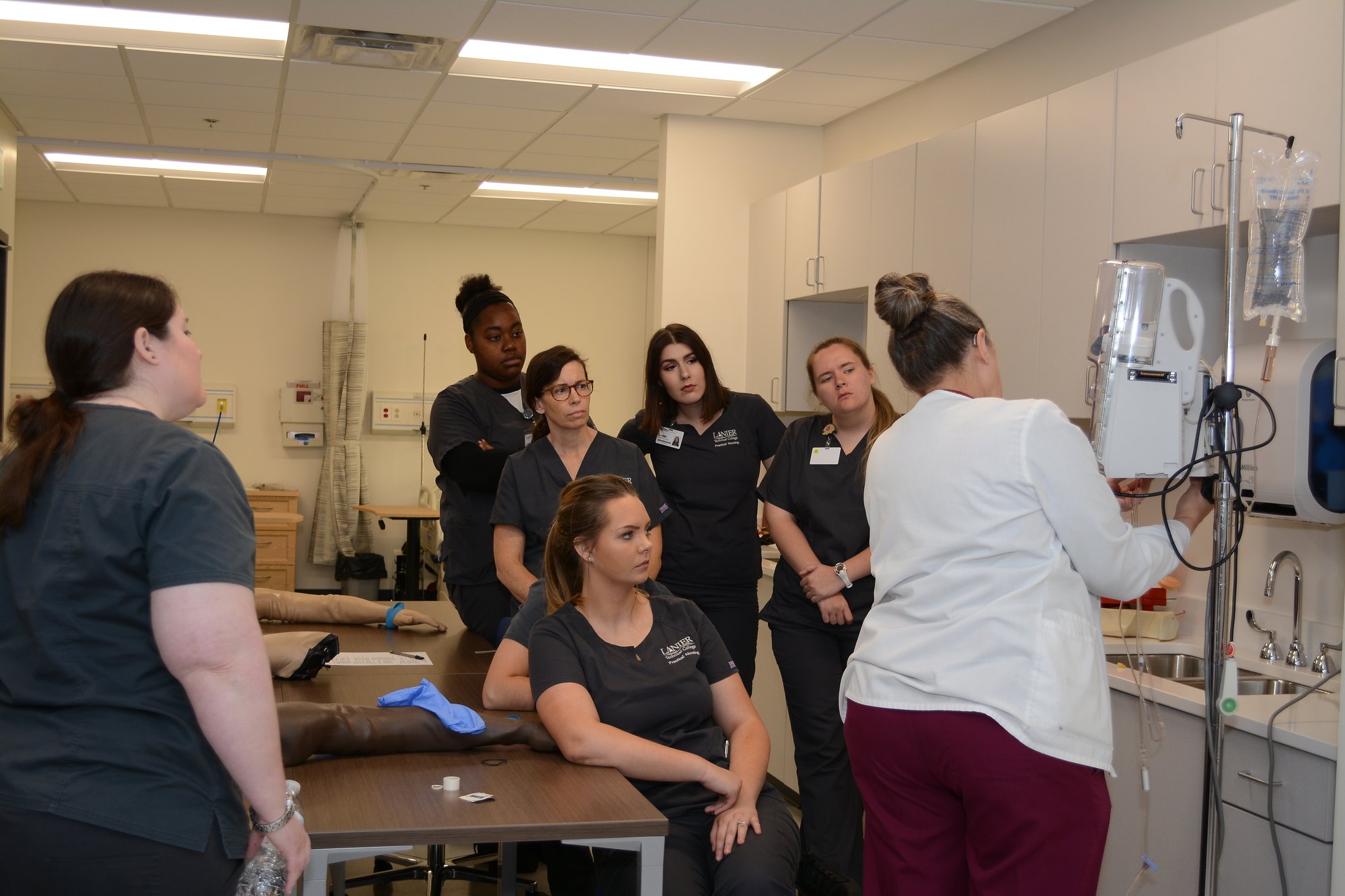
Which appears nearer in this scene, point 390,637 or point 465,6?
point 390,637

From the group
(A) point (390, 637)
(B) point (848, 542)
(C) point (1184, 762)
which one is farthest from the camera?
(A) point (390, 637)

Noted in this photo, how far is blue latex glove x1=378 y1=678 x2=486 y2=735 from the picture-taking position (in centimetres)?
222

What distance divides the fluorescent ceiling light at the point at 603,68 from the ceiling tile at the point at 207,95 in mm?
1118

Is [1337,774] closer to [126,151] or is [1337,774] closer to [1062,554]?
[1062,554]

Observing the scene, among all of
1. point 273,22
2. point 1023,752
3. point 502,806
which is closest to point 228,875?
point 502,806

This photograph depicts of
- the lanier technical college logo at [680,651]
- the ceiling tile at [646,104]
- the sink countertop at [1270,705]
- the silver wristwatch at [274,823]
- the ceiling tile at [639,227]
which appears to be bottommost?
the sink countertop at [1270,705]

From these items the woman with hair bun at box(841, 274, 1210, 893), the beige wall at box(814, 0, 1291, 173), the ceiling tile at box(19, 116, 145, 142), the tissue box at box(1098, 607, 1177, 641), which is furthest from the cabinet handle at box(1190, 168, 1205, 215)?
the ceiling tile at box(19, 116, 145, 142)

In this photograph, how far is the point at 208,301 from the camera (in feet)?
28.9

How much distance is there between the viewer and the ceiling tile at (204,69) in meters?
4.81

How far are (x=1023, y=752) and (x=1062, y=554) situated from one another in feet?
1.04

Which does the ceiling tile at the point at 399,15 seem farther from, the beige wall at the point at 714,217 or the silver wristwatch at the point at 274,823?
the silver wristwatch at the point at 274,823

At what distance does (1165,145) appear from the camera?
304 centimetres

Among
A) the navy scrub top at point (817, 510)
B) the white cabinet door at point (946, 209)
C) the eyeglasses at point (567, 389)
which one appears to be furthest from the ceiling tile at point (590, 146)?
the navy scrub top at point (817, 510)

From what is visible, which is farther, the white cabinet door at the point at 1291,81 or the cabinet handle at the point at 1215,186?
the cabinet handle at the point at 1215,186
